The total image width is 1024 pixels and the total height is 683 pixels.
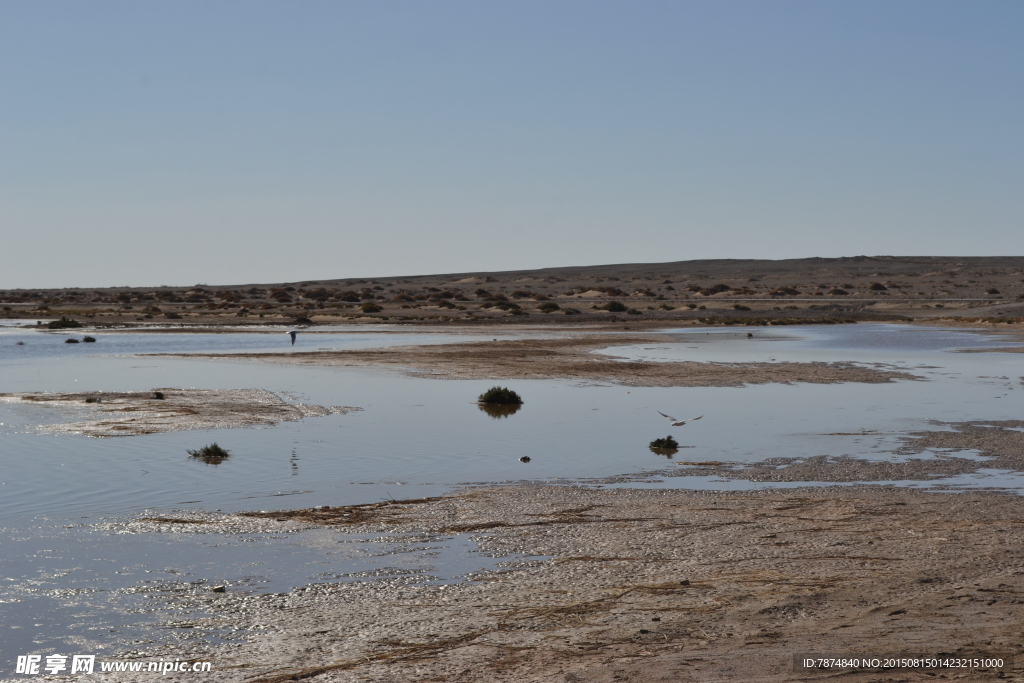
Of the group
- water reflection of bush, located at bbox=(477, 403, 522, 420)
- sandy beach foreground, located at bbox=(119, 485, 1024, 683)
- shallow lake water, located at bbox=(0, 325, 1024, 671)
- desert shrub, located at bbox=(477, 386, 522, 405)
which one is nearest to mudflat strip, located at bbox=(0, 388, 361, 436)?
shallow lake water, located at bbox=(0, 325, 1024, 671)

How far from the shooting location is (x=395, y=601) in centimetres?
713

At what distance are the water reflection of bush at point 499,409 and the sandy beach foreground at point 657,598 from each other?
7.59m

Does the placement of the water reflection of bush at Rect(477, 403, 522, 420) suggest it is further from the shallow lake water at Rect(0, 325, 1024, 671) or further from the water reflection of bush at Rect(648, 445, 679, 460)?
the water reflection of bush at Rect(648, 445, 679, 460)

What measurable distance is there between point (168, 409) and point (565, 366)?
1253 cm

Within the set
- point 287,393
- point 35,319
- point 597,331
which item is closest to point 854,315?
point 597,331

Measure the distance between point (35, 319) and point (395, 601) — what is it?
6259cm

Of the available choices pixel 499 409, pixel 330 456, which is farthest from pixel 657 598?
pixel 499 409

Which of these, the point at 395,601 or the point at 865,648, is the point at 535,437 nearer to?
the point at 395,601

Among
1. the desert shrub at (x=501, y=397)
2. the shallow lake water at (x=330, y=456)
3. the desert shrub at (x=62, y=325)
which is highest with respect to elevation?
the desert shrub at (x=62, y=325)

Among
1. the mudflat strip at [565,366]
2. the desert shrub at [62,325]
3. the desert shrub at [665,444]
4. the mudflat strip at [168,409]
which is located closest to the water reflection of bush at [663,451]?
the desert shrub at [665,444]

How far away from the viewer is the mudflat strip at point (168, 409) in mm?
15953

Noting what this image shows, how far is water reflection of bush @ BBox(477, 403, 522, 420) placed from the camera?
1780cm

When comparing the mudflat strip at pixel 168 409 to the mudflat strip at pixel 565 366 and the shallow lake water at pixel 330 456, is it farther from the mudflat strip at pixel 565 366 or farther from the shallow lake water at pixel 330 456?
the mudflat strip at pixel 565 366

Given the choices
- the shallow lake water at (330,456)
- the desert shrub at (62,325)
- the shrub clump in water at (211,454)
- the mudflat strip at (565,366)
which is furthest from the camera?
the desert shrub at (62,325)
